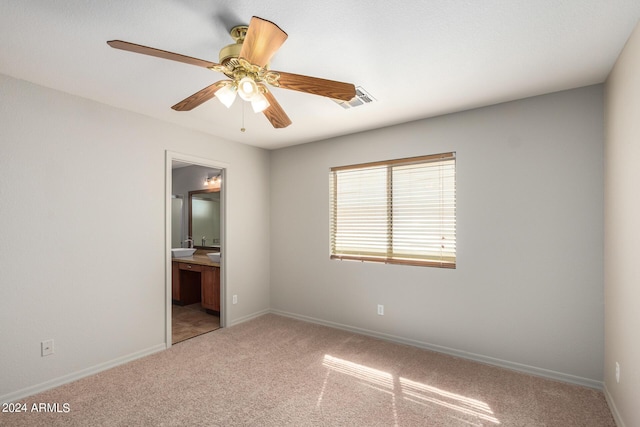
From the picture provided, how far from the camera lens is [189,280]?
525cm

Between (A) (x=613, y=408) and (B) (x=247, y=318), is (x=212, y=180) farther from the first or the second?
(A) (x=613, y=408)

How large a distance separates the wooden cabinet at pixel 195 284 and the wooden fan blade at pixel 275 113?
2608 millimetres

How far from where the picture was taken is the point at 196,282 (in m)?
5.38

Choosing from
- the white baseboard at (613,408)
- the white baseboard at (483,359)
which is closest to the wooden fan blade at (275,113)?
the white baseboard at (483,359)

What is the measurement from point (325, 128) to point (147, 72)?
6.29 ft

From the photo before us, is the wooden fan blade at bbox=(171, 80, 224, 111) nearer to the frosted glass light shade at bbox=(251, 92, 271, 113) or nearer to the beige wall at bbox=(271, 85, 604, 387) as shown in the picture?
the frosted glass light shade at bbox=(251, 92, 271, 113)

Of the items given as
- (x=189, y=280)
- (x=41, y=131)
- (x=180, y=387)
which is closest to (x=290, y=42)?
(x=41, y=131)

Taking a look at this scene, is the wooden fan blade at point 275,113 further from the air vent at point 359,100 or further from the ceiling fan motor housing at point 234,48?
the air vent at point 359,100

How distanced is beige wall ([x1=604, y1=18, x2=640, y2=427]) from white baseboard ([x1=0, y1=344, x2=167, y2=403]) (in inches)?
151

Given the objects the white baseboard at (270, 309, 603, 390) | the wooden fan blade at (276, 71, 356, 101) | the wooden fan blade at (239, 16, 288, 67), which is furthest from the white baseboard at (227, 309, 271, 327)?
the wooden fan blade at (239, 16, 288, 67)

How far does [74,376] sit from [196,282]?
8.74ft

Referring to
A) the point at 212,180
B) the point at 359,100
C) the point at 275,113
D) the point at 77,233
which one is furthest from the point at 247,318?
the point at 359,100

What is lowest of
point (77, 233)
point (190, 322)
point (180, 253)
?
point (190, 322)

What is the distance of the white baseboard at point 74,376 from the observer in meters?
2.41
